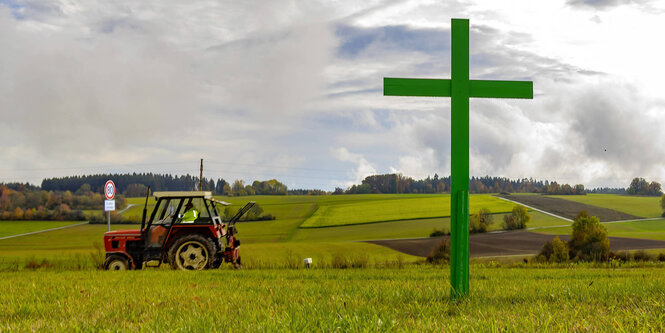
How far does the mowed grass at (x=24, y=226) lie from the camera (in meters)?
65.1

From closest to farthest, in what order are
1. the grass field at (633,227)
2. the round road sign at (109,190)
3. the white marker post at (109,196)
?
the white marker post at (109,196)
the round road sign at (109,190)
the grass field at (633,227)

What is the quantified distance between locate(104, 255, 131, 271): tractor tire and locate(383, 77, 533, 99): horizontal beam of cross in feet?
36.7

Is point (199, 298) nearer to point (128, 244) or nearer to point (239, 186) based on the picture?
point (128, 244)

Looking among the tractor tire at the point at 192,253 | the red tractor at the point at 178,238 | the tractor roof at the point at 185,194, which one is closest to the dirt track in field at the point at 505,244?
the red tractor at the point at 178,238

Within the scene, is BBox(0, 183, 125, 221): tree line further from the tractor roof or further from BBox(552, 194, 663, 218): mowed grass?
BBox(552, 194, 663, 218): mowed grass

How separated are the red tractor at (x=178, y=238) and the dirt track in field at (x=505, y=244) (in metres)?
25.7

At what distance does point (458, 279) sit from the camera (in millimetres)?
5348

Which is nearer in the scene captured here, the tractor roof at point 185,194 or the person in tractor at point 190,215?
the tractor roof at point 185,194

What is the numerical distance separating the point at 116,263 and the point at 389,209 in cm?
6062

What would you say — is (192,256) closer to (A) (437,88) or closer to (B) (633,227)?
(A) (437,88)

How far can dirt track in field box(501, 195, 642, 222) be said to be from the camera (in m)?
68.6

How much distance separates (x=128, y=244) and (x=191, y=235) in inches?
81.5

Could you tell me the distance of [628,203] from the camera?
79562 mm

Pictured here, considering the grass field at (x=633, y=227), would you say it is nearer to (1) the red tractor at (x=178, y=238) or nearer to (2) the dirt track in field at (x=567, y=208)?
(2) the dirt track in field at (x=567, y=208)
